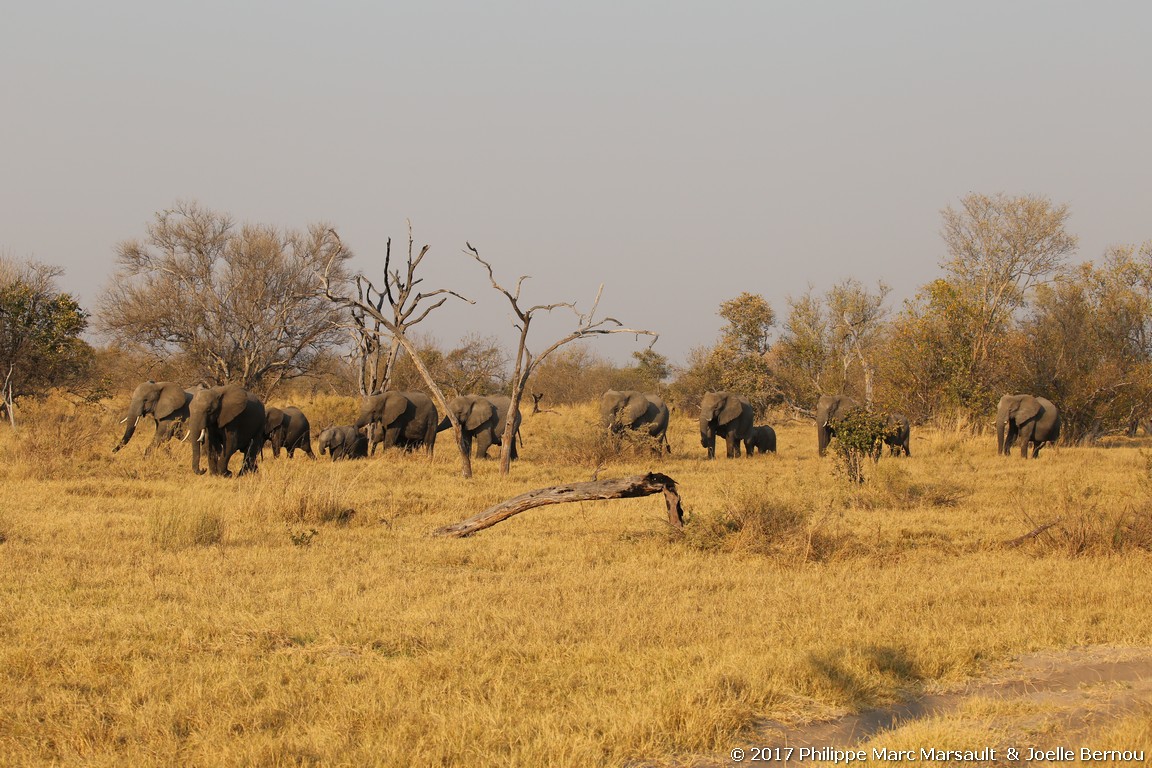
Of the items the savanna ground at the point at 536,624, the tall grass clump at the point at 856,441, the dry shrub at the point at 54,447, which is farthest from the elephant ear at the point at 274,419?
the tall grass clump at the point at 856,441

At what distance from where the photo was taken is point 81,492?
1327 cm

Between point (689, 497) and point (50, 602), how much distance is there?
857 centimetres

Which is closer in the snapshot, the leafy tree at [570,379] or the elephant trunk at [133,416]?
A: the elephant trunk at [133,416]

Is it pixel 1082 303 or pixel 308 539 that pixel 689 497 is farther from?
pixel 1082 303

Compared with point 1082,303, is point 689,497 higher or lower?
lower

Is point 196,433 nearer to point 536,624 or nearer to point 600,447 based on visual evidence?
point 600,447

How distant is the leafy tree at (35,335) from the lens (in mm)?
26297

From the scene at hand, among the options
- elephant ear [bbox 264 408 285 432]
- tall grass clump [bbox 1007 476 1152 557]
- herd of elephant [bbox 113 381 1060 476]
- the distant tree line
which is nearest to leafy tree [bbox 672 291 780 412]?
the distant tree line

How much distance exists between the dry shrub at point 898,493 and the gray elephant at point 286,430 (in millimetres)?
12517

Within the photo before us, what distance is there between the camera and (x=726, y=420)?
931 inches

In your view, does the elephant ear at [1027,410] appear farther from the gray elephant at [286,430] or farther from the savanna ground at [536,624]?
the gray elephant at [286,430]

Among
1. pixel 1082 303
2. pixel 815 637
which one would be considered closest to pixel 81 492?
pixel 815 637

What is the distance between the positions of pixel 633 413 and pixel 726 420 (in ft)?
7.33

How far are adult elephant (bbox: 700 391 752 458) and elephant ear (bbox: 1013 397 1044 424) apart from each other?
609 centimetres
